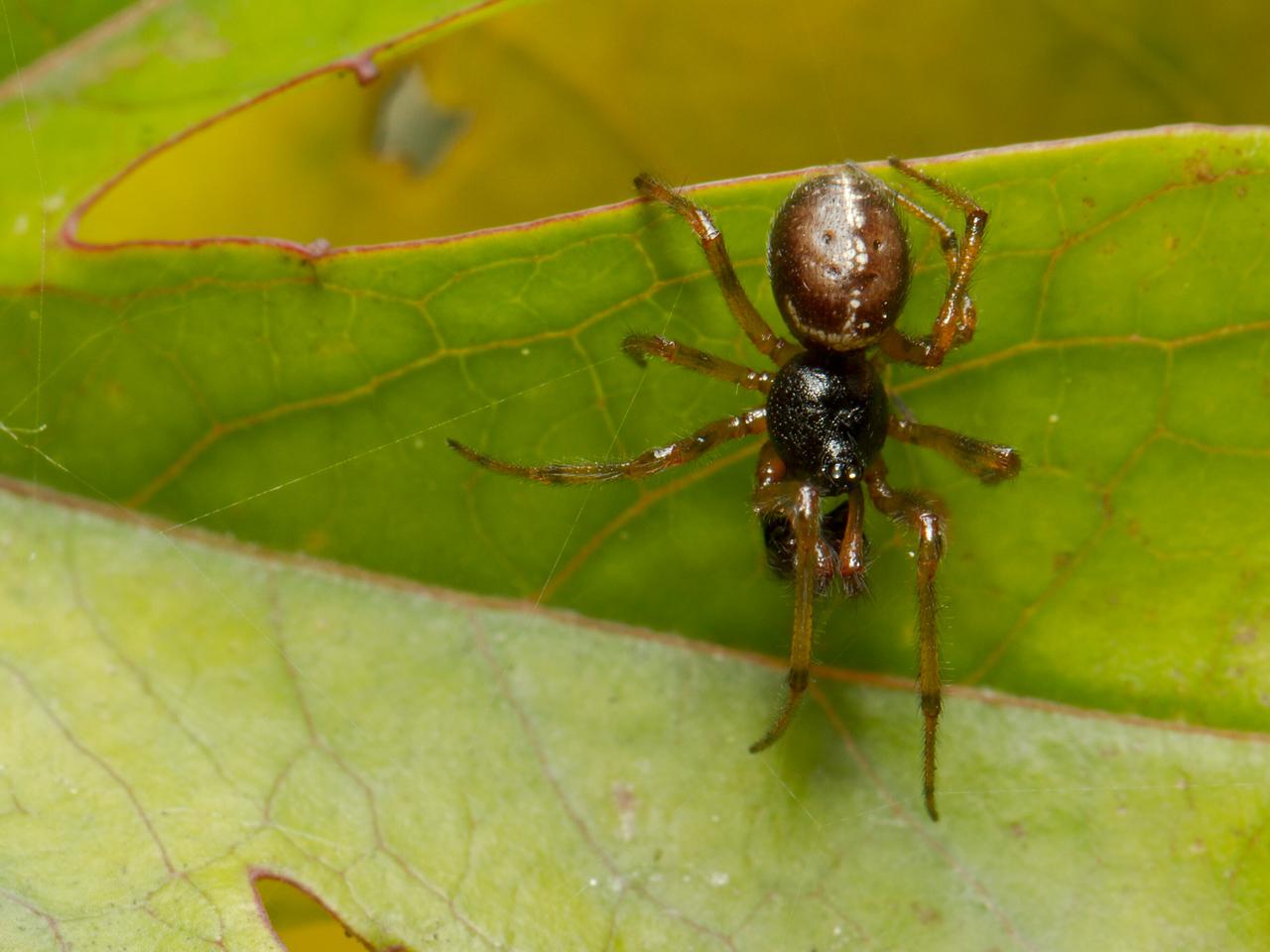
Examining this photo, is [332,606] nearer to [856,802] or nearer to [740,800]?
[740,800]

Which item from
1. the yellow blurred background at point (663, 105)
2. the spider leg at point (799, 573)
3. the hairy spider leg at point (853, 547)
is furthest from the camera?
the yellow blurred background at point (663, 105)

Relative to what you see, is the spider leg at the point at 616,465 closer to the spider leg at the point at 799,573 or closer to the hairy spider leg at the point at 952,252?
the spider leg at the point at 799,573

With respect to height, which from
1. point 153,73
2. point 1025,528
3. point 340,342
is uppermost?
point 153,73

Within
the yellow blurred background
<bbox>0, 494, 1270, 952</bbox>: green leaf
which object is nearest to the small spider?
<bbox>0, 494, 1270, 952</bbox>: green leaf

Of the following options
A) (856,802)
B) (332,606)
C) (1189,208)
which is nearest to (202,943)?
(332,606)

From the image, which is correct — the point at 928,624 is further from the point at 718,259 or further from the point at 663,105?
the point at 663,105

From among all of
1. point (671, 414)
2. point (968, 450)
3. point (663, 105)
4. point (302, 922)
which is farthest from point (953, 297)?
point (302, 922)

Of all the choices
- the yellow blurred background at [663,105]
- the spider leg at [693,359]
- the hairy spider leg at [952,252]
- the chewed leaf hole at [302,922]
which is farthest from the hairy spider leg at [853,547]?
the chewed leaf hole at [302,922]
